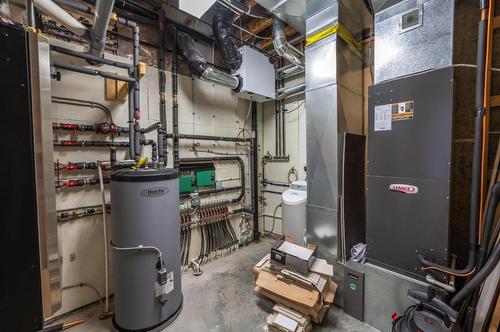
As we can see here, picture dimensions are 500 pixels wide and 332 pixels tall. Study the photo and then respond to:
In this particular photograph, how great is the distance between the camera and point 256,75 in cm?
325

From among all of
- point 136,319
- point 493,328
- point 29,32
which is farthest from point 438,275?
point 29,32

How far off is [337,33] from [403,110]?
3.64 ft

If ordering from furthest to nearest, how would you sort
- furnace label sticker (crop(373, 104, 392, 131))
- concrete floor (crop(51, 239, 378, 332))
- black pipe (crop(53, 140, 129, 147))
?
1. black pipe (crop(53, 140, 129, 147))
2. concrete floor (crop(51, 239, 378, 332))
3. furnace label sticker (crop(373, 104, 392, 131))

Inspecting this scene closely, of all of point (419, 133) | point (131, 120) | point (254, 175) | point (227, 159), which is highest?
point (131, 120)

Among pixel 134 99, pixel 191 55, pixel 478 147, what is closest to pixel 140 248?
pixel 134 99

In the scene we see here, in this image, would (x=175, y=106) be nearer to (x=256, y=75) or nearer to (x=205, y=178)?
(x=205, y=178)

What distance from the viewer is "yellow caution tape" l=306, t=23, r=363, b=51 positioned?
7.30ft

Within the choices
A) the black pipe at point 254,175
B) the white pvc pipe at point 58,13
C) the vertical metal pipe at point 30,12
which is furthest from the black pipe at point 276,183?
the vertical metal pipe at point 30,12

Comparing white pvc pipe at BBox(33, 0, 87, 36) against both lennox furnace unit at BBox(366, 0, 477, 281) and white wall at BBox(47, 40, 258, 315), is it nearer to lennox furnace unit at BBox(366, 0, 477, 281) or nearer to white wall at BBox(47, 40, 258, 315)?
white wall at BBox(47, 40, 258, 315)

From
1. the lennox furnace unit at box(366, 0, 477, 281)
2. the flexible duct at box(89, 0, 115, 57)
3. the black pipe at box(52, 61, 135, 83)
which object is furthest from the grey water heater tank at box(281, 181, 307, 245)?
the flexible duct at box(89, 0, 115, 57)

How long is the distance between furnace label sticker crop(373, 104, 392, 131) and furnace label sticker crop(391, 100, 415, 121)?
31 millimetres

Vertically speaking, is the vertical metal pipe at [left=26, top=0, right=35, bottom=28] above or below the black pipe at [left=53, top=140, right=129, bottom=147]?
above

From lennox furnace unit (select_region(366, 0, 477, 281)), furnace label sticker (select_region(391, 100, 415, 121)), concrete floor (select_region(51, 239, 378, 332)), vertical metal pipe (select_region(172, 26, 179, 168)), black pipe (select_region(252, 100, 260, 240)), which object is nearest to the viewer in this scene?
lennox furnace unit (select_region(366, 0, 477, 281))

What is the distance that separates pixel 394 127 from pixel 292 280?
5.43 feet
